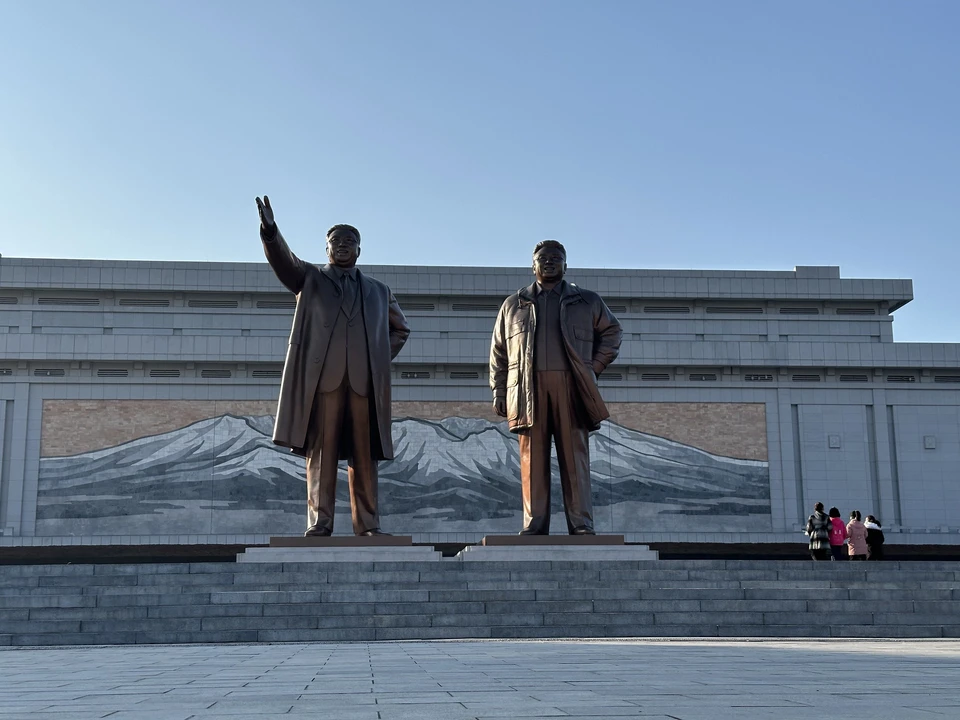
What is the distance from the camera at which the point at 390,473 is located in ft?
81.1

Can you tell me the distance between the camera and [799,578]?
9.48 metres

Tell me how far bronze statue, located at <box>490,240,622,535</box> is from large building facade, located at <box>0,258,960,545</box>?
1344cm

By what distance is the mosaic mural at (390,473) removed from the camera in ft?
79.2

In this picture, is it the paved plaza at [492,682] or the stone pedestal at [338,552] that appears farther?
the stone pedestal at [338,552]

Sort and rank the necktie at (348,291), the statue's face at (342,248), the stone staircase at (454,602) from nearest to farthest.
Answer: the stone staircase at (454,602)
the necktie at (348,291)
the statue's face at (342,248)

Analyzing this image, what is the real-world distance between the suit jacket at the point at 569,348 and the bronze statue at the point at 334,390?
133 centimetres

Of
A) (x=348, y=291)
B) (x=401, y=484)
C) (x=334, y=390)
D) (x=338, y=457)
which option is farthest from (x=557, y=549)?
(x=401, y=484)

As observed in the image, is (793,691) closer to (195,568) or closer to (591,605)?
(591,605)

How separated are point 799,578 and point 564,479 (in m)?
2.52

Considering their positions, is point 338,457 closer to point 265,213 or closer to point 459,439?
point 265,213

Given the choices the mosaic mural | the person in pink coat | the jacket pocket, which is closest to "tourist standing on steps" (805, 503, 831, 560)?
the person in pink coat

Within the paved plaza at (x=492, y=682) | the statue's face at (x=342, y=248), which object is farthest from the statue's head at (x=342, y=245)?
the paved plaza at (x=492, y=682)

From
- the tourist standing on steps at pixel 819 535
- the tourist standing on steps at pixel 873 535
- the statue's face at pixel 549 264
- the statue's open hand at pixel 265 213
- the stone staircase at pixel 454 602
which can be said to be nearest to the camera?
the stone staircase at pixel 454 602

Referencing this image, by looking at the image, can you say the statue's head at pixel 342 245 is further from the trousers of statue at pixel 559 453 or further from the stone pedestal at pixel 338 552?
the stone pedestal at pixel 338 552
